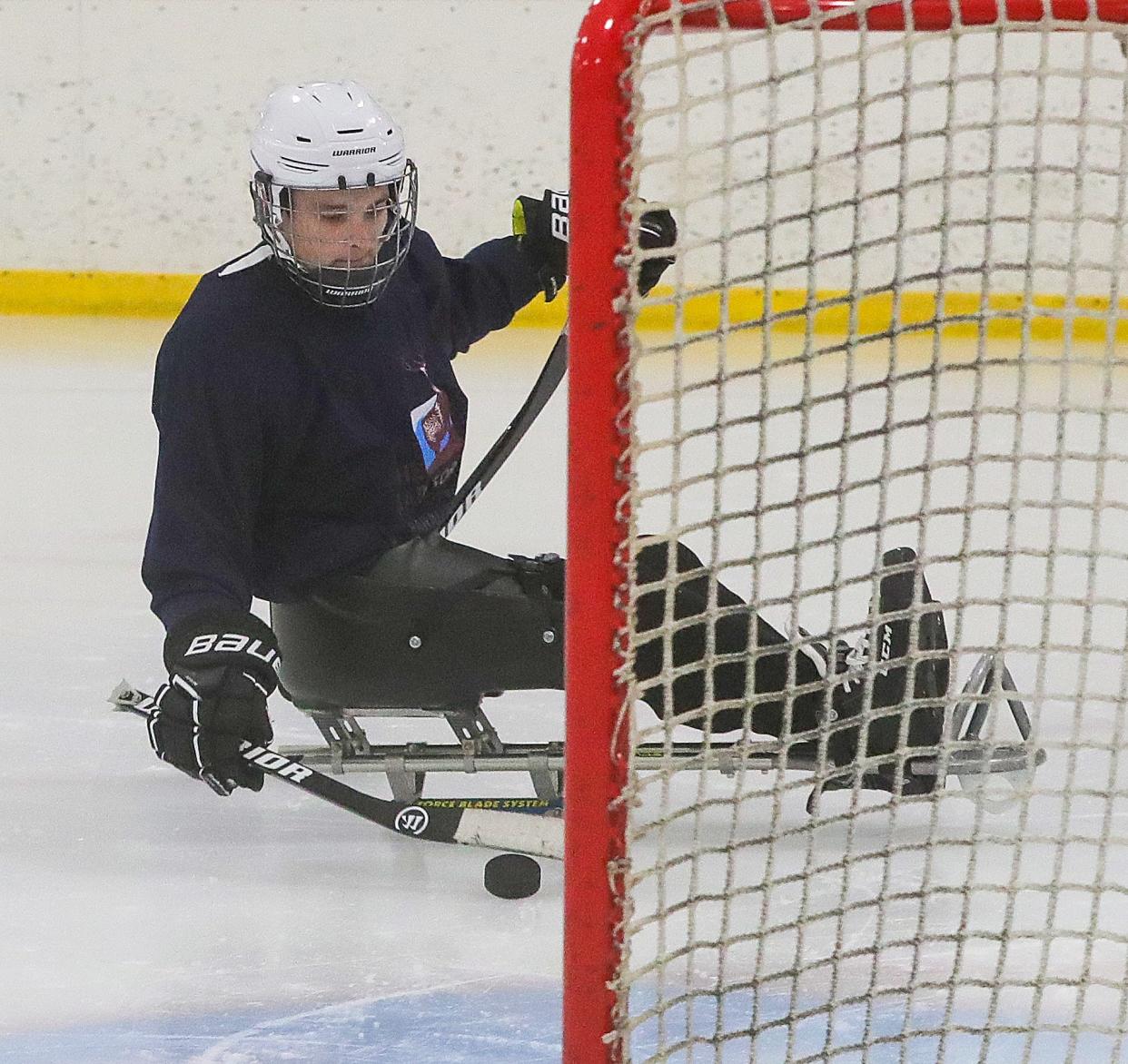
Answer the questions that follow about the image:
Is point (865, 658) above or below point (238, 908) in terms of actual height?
above

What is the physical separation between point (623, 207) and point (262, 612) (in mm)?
1922

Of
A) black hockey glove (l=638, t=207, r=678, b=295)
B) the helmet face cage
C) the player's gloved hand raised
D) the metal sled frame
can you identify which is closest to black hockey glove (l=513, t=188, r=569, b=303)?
the player's gloved hand raised

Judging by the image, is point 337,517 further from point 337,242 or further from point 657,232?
point 657,232

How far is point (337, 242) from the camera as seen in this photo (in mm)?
1885

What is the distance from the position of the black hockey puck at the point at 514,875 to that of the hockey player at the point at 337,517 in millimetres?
218

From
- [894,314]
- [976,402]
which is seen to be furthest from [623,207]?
[976,402]

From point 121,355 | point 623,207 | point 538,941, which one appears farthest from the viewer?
point 121,355

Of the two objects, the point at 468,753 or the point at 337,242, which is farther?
the point at 468,753

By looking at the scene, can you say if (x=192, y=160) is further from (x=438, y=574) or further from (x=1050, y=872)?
(x=1050, y=872)

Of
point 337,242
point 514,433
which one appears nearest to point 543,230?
point 514,433

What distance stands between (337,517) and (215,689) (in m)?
0.31

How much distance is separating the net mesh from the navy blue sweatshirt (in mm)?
320

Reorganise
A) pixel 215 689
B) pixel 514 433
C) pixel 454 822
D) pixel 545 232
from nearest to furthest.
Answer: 1. pixel 215 689
2. pixel 454 822
3. pixel 545 232
4. pixel 514 433

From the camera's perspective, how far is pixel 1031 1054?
1.66m
